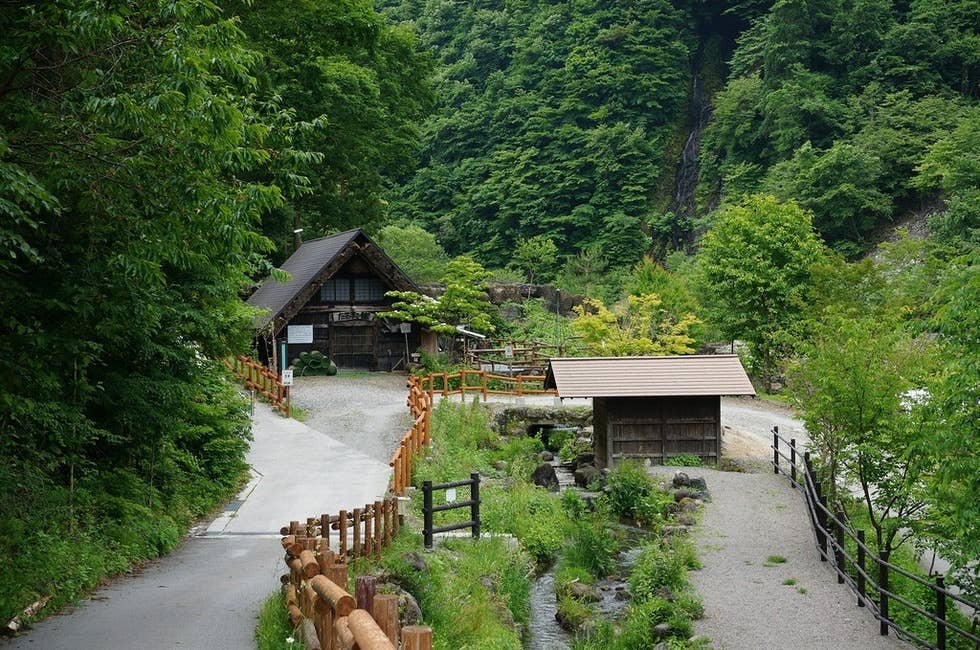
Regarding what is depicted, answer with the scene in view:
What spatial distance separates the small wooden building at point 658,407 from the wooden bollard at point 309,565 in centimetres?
1590

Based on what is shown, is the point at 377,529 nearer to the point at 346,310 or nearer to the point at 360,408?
the point at 360,408

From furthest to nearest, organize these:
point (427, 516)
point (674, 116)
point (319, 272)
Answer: point (674, 116), point (319, 272), point (427, 516)

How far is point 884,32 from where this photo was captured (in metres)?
54.9

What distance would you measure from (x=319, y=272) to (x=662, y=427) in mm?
13646

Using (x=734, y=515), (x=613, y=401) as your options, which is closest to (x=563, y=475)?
(x=613, y=401)

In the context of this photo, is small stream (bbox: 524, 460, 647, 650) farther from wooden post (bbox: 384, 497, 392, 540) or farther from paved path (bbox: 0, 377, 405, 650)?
paved path (bbox: 0, 377, 405, 650)

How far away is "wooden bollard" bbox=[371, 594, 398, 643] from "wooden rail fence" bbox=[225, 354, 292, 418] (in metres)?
21.6

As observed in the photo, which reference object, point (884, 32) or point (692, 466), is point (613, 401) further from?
point (884, 32)

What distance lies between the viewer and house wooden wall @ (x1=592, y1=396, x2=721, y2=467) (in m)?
24.4

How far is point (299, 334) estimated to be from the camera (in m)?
33.7

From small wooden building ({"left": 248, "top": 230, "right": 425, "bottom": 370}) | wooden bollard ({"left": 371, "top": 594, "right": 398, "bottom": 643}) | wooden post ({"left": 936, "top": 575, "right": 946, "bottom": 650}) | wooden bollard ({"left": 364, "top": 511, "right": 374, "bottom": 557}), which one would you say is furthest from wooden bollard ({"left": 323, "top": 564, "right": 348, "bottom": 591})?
small wooden building ({"left": 248, "top": 230, "right": 425, "bottom": 370})

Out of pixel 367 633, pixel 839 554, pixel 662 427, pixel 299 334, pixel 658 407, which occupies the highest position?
pixel 299 334

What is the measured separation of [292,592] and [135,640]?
1.54 metres

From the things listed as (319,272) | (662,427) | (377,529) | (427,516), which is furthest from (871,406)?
(319,272)
